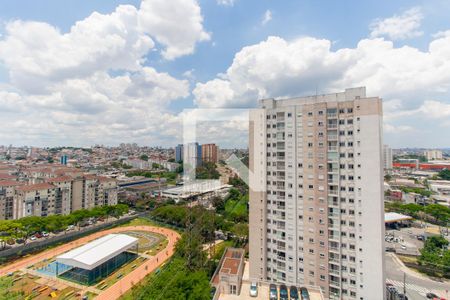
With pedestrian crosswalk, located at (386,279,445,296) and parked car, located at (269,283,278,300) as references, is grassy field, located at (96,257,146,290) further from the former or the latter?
pedestrian crosswalk, located at (386,279,445,296)

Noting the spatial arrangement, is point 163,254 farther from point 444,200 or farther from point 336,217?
point 444,200

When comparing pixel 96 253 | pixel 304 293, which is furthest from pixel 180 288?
pixel 96 253

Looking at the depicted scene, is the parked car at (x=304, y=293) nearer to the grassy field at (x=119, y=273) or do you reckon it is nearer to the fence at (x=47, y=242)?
the grassy field at (x=119, y=273)

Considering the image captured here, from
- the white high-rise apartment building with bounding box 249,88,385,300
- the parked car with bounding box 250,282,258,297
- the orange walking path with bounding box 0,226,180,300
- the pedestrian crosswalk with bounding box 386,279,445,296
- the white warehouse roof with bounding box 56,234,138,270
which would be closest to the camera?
the white high-rise apartment building with bounding box 249,88,385,300

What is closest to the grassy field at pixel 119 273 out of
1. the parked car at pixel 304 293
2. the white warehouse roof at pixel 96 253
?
the white warehouse roof at pixel 96 253

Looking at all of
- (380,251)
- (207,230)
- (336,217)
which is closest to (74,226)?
(207,230)

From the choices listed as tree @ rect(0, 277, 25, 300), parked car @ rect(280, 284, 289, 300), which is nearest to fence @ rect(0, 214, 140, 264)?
tree @ rect(0, 277, 25, 300)
